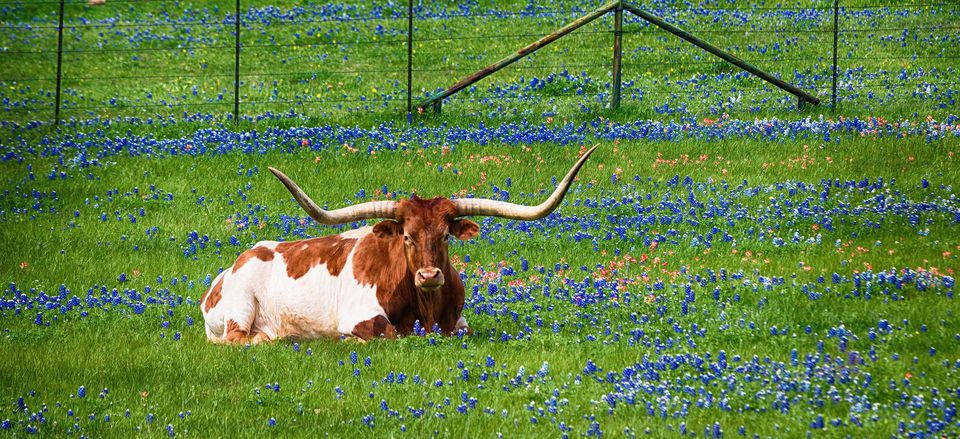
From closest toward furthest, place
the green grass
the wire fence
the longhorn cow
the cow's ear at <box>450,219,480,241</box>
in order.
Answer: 1. the green grass
2. the longhorn cow
3. the cow's ear at <box>450,219,480,241</box>
4. the wire fence

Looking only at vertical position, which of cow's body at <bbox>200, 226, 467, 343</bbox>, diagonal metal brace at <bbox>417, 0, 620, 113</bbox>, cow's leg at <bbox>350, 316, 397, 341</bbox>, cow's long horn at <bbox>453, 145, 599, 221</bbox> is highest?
diagonal metal brace at <bbox>417, 0, 620, 113</bbox>

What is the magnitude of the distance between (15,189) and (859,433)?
13.2m

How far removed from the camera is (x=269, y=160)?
62.5ft

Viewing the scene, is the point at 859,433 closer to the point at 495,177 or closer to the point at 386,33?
the point at 495,177

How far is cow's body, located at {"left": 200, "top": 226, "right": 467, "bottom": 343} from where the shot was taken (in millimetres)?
11555

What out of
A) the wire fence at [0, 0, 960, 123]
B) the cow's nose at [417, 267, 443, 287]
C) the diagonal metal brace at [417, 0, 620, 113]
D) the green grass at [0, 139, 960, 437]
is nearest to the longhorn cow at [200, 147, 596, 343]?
the cow's nose at [417, 267, 443, 287]

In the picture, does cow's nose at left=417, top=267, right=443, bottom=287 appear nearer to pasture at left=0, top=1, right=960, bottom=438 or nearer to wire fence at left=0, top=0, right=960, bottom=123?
pasture at left=0, top=1, right=960, bottom=438

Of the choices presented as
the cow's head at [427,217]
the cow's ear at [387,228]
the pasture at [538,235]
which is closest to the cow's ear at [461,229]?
the cow's head at [427,217]

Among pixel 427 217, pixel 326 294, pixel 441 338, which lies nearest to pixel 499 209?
pixel 427 217

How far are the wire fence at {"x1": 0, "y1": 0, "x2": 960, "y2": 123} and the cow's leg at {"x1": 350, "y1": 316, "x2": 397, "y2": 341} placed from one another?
10182mm

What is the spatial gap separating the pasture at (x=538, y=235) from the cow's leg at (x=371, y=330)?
1.07ft

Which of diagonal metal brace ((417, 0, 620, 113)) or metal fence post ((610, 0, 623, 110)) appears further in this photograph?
metal fence post ((610, 0, 623, 110))

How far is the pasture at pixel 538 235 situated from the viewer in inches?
357

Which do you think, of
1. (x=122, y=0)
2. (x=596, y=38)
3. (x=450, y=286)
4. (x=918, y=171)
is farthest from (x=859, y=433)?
(x=122, y=0)
